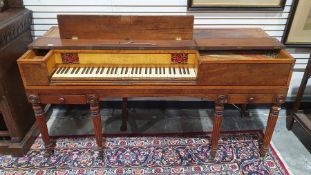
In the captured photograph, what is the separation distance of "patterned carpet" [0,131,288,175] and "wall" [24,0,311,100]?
1130 mm

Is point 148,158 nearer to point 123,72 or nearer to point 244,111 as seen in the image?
point 123,72

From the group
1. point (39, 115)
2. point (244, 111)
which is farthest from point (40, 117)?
point (244, 111)

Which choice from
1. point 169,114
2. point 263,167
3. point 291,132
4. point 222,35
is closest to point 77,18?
point 222,35

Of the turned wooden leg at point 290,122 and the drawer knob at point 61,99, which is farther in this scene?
the turned wooden leg at point 290,122

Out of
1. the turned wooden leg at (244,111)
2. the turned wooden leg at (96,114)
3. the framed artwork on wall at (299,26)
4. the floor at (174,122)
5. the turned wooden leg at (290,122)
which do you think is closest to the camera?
the turned wooden leg at (96,114)

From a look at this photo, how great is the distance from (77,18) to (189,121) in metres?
1.62

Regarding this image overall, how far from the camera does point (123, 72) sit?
6.69 feet

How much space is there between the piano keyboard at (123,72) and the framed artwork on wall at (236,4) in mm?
739

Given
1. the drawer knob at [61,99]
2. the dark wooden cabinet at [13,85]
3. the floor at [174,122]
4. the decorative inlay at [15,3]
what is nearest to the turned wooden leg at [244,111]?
the floor at [174,122]

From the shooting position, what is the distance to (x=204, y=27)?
2652 millimetres

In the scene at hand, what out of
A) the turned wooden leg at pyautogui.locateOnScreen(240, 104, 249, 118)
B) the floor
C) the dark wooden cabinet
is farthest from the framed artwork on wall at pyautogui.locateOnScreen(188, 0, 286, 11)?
the dark wooden cabinet

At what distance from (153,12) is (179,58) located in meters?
0.70

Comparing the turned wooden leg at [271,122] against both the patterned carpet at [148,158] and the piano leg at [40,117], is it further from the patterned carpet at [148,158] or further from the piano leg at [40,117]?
the piano leg at [40,117]

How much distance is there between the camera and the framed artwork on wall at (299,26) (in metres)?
2.47
